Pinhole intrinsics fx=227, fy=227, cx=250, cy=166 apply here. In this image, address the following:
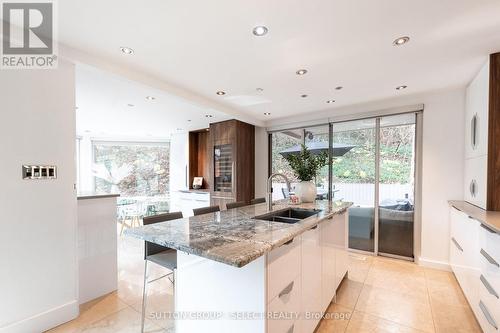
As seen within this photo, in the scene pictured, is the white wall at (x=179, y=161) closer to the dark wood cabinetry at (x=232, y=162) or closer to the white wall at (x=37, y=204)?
the dark wood cabinetry at (x=232, y=162)

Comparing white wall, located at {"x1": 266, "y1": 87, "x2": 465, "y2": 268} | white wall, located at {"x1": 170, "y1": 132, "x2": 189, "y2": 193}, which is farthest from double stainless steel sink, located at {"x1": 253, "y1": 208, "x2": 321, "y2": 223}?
white wall, located at {"x1": 170, "y1": 132, "x2": 189, "y2": 193}

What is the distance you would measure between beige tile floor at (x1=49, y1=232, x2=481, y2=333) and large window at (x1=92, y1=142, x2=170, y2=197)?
378 centimetres

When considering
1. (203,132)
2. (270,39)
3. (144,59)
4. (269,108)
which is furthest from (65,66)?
(203,132)

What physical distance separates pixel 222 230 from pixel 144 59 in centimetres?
187

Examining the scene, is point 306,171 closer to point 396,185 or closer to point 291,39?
point 291,39

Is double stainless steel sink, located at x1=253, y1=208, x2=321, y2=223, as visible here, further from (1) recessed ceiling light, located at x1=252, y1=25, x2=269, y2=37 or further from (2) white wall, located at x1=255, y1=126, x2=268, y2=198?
(2) white wall, located at x1=255, y1=126, x2=268, y2=198

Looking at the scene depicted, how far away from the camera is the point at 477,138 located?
2.51 metres

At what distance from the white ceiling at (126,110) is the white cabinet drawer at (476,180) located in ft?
11.5

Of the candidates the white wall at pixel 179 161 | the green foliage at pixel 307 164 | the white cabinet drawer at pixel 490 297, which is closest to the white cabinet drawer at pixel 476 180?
the white cabinet drawer at pixel 490 297

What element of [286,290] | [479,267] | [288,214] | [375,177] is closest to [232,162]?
[288,214]

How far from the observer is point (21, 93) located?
1.78 meters

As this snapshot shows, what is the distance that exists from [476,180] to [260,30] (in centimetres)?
283

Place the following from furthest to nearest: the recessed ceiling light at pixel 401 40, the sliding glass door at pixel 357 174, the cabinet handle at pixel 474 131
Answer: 1. the sliding glass door at pixel 357 174
2. the cabinet handle at pixel 474 131
3. the recessed ceiling light at pixel 401 40

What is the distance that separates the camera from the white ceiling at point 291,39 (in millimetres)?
1552
